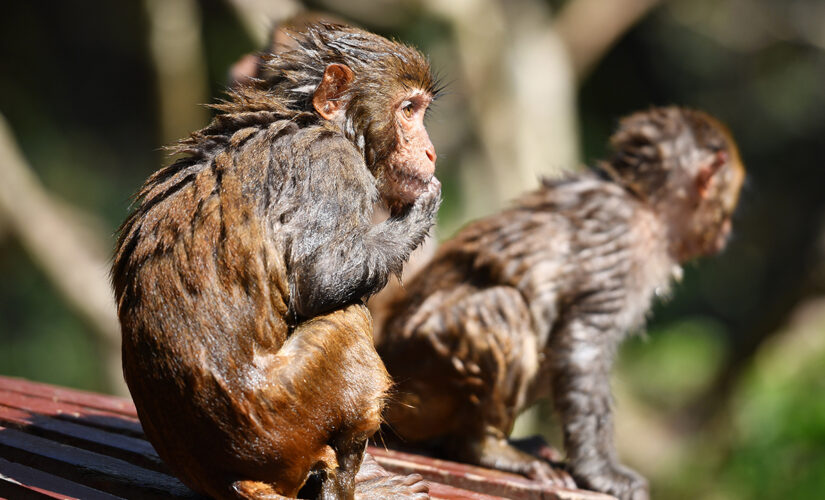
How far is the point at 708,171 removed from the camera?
5.82 meters

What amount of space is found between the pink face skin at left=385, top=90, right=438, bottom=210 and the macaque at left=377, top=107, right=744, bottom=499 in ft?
4.51

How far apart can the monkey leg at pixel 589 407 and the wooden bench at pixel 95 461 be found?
1.40ft

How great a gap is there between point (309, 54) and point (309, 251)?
3.20 ft

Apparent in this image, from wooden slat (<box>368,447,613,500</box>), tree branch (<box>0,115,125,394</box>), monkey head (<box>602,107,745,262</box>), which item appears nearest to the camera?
wooden slat (<box>368,447,613,500</box>)

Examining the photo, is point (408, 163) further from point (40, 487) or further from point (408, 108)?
point (40, 487)

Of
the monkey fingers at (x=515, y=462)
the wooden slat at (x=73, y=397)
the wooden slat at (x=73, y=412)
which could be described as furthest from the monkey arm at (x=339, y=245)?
the wooden slat at (x=73, y=397)

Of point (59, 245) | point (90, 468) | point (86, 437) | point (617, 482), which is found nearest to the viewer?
point (90, 468)

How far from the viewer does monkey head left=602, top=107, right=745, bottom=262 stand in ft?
19.0

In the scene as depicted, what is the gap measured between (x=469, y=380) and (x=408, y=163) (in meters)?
1.61

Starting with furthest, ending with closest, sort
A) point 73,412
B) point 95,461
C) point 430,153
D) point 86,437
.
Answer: point 73,412 → point 86,437 → point 430,153 → point 95,461

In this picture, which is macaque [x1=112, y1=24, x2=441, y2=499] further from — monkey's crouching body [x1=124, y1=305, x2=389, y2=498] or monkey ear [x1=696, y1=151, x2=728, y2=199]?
monkey ear [x1=696, y1=151, x2=728, y2=199]

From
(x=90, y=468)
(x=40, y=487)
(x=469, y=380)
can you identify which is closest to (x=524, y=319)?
(x=469, y=380)

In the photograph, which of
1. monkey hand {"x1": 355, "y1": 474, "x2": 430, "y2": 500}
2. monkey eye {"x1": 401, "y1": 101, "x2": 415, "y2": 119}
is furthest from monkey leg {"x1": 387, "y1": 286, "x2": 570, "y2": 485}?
monkey eye {"x1": 401, "y1": 101, "x2": 415, "y2": 119}

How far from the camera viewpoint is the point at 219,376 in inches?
117
